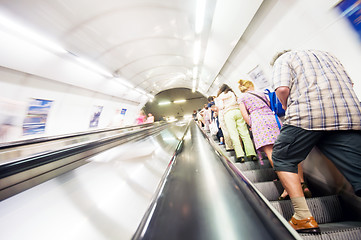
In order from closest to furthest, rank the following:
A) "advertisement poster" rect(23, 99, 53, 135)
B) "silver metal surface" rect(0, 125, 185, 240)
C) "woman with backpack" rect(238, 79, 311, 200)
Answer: "silver metal surface" rect(0, 125, 185, 240)
"woman with backpack" rect(238, 79, 311, 200)
"advertisement poster" rect(23, 99, 53, 135)

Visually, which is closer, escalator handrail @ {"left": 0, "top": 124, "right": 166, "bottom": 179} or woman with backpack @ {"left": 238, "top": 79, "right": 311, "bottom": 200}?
escalator handrail @ {"left": 0, "top": 124, "right": 166, "bottom": 179}

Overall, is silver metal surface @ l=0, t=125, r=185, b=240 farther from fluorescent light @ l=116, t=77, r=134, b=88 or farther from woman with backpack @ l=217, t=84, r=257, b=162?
fluorescent light @ l=116, t=77, r=134, b=88

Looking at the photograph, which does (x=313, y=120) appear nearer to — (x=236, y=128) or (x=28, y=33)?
(x=236, y=128)

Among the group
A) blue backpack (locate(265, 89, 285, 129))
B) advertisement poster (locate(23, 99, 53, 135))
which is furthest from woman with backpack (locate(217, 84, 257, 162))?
advertisement poster (locate(23, 99, 53, 135))

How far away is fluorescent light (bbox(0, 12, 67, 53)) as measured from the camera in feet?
8.75

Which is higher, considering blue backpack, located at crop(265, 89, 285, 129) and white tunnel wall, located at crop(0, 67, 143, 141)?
white tunnel wall, located at crop(0, 67, 143, 141)

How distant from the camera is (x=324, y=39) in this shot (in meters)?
1.80

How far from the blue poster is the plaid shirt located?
944 mm

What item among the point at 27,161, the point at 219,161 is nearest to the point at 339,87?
the point at 219,161

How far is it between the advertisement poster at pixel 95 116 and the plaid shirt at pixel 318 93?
8243mm

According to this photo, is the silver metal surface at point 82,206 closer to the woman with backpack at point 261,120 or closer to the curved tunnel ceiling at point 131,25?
the woman with backpack at point 261,120

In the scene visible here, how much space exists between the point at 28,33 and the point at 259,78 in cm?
582

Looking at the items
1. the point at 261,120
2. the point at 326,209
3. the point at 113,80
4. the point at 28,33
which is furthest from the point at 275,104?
the point at 113,80

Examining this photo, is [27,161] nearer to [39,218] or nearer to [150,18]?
[39,218]
